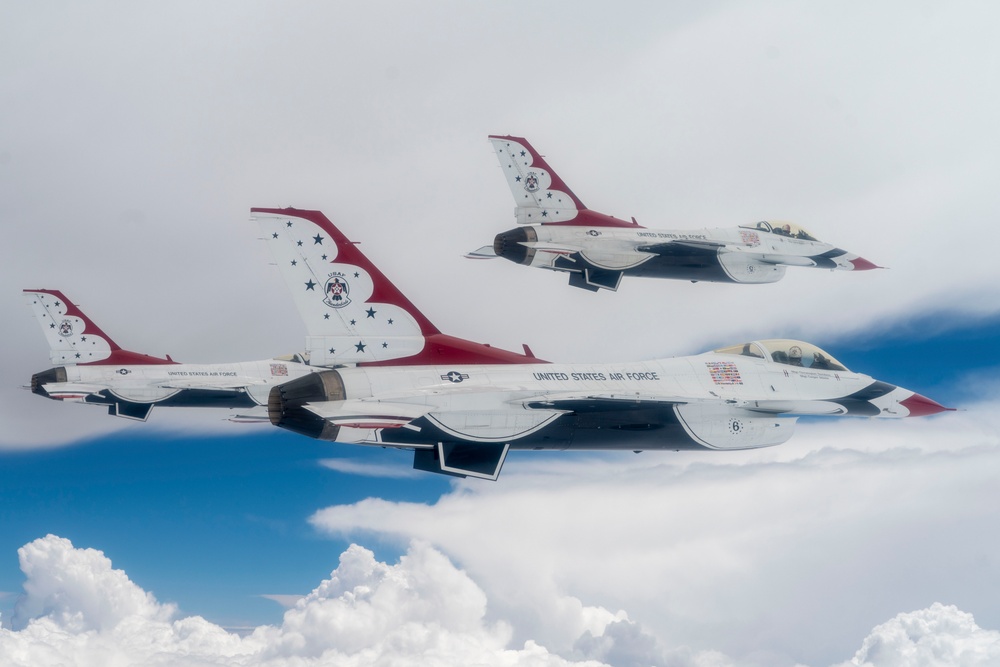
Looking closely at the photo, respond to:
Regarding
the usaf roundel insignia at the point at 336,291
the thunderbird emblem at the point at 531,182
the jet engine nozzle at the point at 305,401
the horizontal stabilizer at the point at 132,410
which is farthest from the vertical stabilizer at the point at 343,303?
the horizontal stabilizer at the point at 132,410

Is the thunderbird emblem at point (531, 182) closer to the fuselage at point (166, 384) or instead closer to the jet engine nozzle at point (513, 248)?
the jet engine nozzle at point (513, 248)

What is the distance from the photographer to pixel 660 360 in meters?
27.1

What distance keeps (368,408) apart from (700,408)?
8300mm

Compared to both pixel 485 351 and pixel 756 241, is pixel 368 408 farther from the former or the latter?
pixel 756 241

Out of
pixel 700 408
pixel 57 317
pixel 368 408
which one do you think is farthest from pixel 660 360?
pixel 57 317

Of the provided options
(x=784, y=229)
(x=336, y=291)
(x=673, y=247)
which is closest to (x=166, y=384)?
(x=673, y=247)

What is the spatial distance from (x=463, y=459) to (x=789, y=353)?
1013 centimetres

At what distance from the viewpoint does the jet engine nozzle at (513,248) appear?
117 ft

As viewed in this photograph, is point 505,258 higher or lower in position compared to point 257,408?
higher

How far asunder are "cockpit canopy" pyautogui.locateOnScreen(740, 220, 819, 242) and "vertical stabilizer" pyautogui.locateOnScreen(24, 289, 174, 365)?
25836mm

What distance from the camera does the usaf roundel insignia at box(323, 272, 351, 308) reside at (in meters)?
24.6

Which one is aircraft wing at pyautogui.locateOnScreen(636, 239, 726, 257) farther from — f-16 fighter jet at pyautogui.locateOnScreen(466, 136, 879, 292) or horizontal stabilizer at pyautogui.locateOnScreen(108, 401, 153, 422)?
horizontal stabilizer at pyautogui.locateOnScreen(108, 401, 153, 422)

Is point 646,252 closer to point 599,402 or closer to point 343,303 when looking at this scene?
point 599,402

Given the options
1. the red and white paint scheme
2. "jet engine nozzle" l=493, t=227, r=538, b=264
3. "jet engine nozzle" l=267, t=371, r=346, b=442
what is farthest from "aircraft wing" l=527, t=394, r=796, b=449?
the red and white paint scheme
